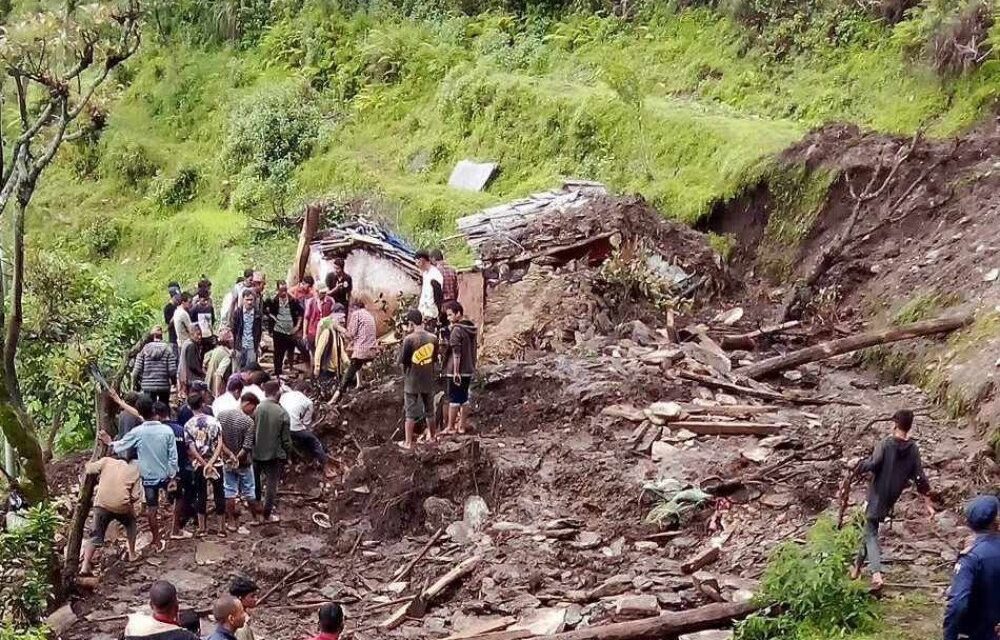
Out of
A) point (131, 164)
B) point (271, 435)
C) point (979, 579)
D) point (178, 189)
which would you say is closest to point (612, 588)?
point (979, 579)

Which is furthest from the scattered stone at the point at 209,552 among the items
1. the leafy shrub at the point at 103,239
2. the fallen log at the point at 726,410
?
the leafy shrub at the point at 103,239

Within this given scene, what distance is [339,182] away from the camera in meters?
22.7

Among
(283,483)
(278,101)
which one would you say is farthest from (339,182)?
(283,483)

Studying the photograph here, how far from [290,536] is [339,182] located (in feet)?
45.0

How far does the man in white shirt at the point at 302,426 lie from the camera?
10.5 meters

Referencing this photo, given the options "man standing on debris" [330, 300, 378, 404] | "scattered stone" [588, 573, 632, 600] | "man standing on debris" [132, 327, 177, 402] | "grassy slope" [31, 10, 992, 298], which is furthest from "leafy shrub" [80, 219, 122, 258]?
"scattered stone" [588, 573, 632, 600]

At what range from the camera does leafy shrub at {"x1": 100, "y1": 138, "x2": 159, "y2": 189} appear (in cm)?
2733

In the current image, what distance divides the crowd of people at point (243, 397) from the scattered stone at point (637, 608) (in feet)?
12.0

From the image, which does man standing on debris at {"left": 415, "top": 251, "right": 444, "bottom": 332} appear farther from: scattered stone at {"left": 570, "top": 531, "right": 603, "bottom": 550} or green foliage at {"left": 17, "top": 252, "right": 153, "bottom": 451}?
scattered stone at {"left": 570, "top": 531, "right": 603, "bottom": 550}

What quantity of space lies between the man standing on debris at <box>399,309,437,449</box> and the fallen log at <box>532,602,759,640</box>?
3.76 meters

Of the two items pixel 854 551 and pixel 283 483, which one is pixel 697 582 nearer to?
pixel 854 551

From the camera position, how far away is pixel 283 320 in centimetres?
1260

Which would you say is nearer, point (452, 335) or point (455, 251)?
point (452, 335)

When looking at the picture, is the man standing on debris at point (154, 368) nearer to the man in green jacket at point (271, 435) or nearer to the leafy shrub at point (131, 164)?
the man in green jacket at point (271, 435)
